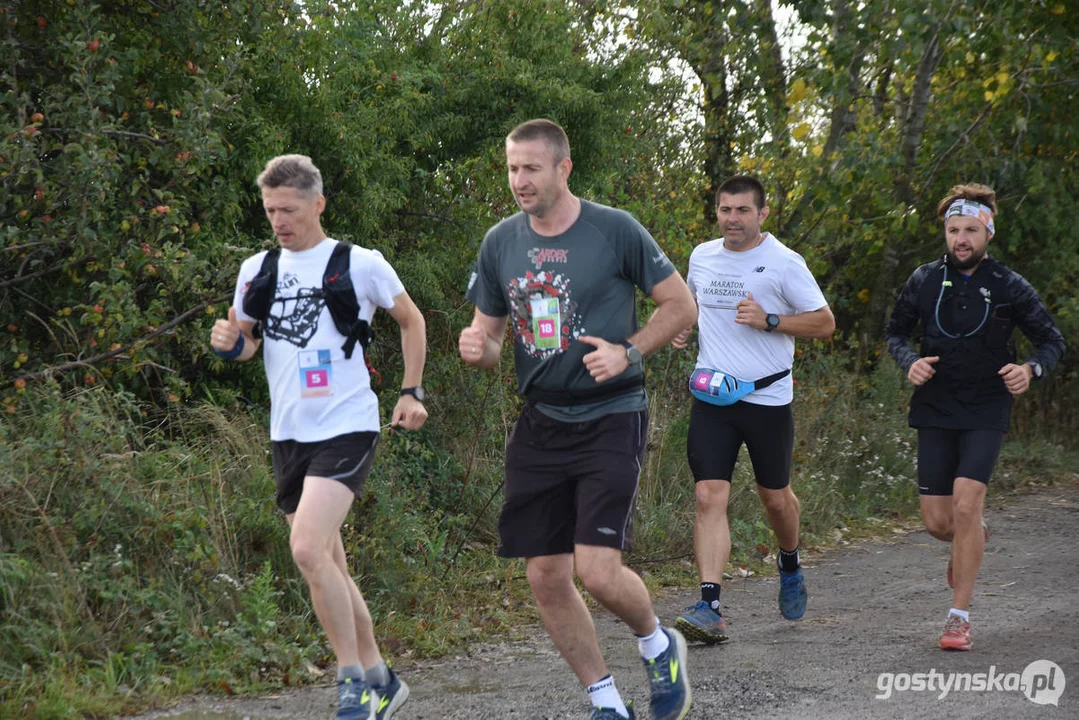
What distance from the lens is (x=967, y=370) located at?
6.93 metres

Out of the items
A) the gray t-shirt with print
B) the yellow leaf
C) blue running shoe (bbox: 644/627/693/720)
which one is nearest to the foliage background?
the yellow leaf

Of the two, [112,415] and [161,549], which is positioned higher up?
[112,415]

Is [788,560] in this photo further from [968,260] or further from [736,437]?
[968,260]

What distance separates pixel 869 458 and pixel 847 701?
6.67 metres

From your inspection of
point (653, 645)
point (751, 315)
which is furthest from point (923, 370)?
point (653, 645)

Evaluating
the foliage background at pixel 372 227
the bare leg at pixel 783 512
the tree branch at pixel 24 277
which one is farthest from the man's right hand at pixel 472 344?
the tree branch at pixel 24 277

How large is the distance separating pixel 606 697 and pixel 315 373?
5.46 ft

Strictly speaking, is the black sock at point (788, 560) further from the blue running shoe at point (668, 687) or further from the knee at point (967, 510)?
the blue running shoe at point (668, 687)

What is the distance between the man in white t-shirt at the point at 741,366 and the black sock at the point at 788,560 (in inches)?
16.4

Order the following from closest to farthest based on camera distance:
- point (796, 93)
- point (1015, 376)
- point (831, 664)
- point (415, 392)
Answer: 1. point (415, 392)
2. point (831, 664)
3. point (1015, 376)
4. point (796, 93)

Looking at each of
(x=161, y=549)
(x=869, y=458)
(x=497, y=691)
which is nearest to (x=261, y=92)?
(x=161, y=549)

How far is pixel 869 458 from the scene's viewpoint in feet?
39.7

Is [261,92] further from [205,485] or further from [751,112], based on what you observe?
[751,112]

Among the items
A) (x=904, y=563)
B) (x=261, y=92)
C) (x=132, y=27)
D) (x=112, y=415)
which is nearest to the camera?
(x=112, y=415)
